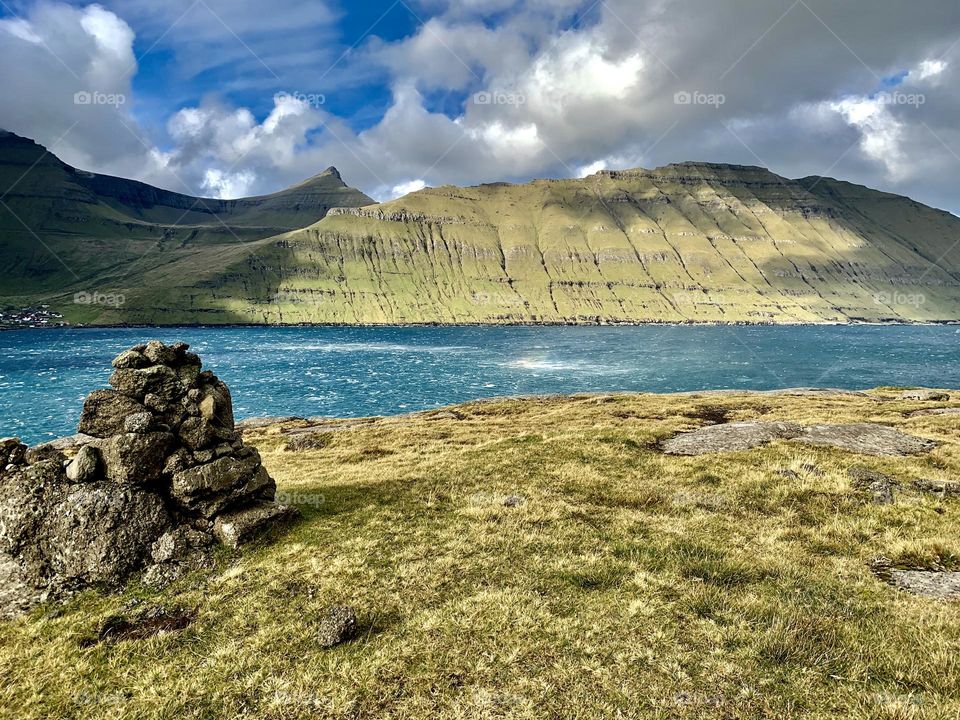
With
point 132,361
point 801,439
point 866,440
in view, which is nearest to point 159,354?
point 132,361

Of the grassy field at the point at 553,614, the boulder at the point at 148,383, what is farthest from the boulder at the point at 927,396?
the boulder at the point at 148,383

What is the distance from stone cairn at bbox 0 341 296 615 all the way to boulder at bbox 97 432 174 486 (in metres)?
0.03

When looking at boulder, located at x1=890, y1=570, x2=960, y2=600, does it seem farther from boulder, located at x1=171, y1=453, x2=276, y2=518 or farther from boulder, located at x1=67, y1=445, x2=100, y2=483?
boulder, located at x1=67, y1=445, x2=100, y2=483

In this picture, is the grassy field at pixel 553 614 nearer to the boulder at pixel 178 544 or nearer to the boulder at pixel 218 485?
the boulder at pixel 178 544

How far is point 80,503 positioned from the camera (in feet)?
48.2

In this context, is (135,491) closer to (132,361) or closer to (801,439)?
(132,361)

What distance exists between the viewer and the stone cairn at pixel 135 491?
1411 cm

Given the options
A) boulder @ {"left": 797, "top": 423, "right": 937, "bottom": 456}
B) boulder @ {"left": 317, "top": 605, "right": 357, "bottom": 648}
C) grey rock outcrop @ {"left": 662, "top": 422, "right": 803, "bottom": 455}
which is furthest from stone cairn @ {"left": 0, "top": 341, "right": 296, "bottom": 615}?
boulder @ {"left": 797, "top": 423, "right": 937, "bottom": 456}

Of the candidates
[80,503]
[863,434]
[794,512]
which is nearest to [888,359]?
[863,434]

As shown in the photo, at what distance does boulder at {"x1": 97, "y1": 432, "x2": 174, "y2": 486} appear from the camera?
51.0ft

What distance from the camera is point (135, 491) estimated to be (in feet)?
50.8

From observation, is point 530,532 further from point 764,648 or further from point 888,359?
point 888,359

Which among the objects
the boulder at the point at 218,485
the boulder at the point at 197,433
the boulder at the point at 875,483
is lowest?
the boulder at the point at 875,483

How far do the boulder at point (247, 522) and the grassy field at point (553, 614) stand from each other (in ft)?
2.20
